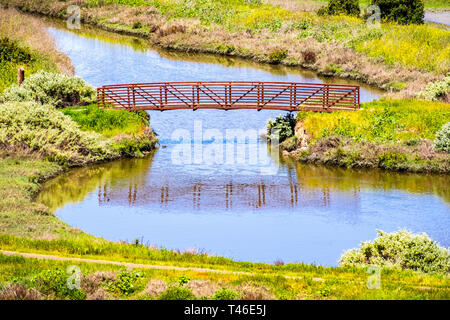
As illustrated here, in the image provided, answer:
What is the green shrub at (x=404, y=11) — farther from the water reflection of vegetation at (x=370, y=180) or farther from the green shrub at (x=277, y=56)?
the water reflection of vegetation at (x=370, y=180)

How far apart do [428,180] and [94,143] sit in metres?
18.3

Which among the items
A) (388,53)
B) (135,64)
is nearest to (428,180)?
(388,53)

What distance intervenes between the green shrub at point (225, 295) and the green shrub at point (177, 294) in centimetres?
70

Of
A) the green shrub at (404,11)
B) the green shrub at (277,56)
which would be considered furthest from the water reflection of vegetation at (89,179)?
the green shrub at (404,11)

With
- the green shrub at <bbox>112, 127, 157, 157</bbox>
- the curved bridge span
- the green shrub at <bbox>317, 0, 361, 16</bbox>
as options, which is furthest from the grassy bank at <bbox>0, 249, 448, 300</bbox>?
the green shrub at <bbox>317, 0, 361, 16</bbox>

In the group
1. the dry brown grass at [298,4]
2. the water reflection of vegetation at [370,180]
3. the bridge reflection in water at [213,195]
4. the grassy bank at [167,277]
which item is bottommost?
the bridge reflection in water at [213,195]

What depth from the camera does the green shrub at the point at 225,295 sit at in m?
21.1

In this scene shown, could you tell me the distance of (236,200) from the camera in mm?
38969

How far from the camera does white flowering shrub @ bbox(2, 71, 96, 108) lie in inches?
2016

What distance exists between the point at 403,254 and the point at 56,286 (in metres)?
11.9

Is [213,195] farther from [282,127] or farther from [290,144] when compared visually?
[282,127]

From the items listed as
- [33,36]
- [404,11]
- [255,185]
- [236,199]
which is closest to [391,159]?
[255,185]

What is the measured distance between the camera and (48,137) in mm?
44344
